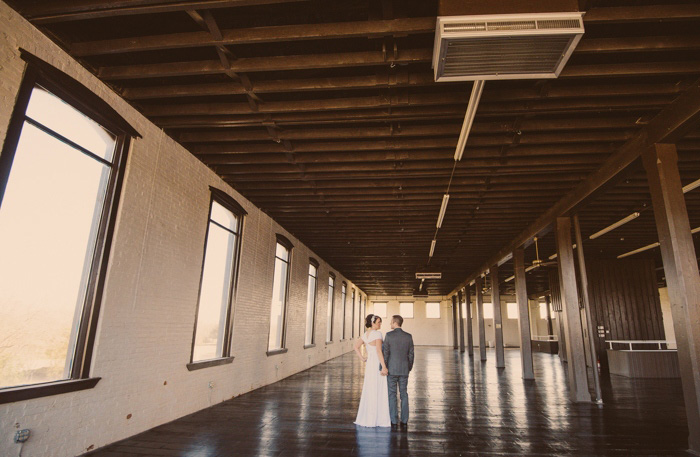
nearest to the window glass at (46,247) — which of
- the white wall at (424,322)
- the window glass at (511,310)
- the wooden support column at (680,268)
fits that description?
the wooden support column at (680,268)

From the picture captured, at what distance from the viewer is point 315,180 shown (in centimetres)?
673

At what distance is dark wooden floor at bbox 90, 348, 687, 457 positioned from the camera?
13.1 feet

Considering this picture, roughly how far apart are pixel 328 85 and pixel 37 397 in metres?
3.92

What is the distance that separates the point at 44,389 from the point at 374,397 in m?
3.52

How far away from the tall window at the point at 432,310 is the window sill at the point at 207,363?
2359 cm

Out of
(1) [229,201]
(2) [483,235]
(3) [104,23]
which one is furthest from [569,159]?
(3) [104,23]

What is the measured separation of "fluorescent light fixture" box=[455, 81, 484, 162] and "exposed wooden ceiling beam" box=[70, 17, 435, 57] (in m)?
0.75

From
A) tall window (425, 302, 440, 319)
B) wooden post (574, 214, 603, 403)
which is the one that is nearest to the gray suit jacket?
wooden post (574, 214, 603, 403)

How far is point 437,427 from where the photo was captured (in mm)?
4926

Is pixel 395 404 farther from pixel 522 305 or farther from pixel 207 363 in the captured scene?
pixel 522 305

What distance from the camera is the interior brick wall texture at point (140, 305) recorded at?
10.8 ft

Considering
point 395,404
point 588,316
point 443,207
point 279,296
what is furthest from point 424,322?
point 395,404

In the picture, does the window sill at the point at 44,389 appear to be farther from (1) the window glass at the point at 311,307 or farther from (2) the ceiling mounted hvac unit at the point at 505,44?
(1) the window glass at the point at 311,307

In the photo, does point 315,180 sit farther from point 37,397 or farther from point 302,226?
point 37,397
